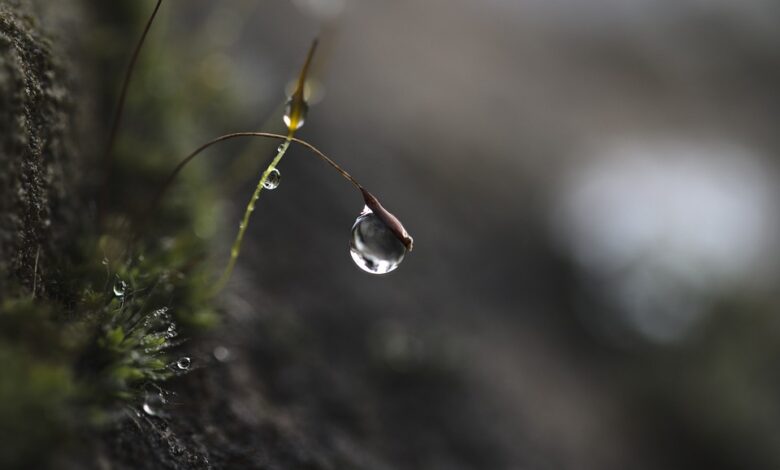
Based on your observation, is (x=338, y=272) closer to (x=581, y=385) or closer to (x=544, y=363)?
(x=544, y=363)

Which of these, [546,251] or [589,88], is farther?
[589,88]

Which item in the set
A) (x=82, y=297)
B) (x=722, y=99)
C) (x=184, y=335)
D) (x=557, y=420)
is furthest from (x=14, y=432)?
(x=722, y=99)

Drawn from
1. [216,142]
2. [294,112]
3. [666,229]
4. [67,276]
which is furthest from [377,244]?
[666,229]

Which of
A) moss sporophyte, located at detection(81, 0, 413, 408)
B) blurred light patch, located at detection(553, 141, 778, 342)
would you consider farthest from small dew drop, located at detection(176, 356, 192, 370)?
blurred light patch, located at detection(553, 141, 778, 342)

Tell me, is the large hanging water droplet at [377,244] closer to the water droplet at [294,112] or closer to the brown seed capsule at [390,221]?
the brown seed capsule at [390,221]

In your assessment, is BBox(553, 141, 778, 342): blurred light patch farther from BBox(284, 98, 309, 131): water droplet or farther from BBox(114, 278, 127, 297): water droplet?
BBox(114, 278, 127, 297): water droplet
